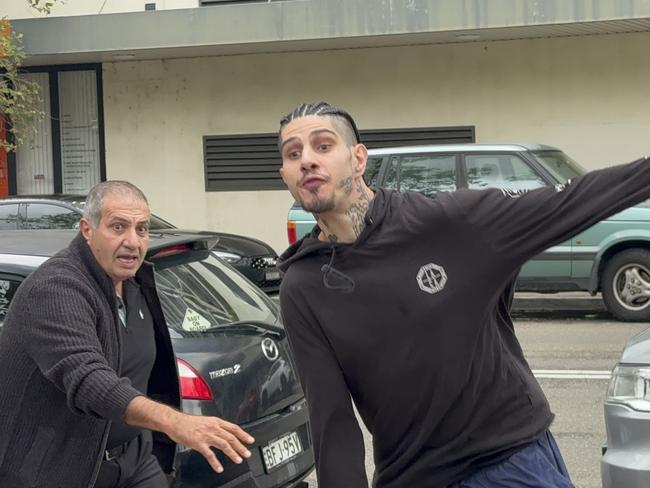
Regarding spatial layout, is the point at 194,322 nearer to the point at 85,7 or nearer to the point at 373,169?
the point at 373,169

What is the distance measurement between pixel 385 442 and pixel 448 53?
15.1m

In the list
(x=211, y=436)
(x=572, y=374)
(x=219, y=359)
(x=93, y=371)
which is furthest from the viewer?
(x=572, y=374)

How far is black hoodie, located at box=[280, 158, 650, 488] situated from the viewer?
2.49 m

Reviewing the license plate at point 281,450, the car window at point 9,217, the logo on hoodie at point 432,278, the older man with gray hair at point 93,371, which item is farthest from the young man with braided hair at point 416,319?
the car window at point 9,217

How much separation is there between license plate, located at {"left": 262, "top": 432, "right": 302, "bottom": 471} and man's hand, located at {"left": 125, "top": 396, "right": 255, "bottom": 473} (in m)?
1.77

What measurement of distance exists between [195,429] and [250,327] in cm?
223

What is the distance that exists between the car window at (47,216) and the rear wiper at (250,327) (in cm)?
831

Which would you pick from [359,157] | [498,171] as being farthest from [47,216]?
[359,157]

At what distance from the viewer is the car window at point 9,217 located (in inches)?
522

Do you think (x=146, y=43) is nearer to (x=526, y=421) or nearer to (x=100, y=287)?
(x=100, y=287)

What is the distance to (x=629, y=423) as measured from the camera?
4.38 meters

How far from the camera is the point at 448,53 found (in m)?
17.1

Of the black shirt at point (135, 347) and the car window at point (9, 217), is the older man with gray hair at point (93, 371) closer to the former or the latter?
the black shirt at point (135, 347)

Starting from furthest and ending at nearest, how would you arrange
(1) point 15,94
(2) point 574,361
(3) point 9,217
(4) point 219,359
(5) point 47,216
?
(1) point 15,94, (3) point 9,217, (5) point 47,216, (2) point 574,361, (4) point 219,359
